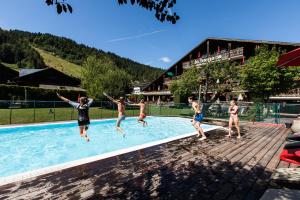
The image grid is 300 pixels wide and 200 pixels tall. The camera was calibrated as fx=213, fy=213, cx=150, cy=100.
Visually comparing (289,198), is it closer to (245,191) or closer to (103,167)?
(245,191)

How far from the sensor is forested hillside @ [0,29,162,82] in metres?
95.8

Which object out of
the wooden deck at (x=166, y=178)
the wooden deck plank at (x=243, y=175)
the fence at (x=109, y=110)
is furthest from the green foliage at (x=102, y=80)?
the wooden deck plank at (x=243, y=175)

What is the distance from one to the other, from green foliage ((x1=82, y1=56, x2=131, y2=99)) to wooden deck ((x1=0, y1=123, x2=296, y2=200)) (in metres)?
26.1

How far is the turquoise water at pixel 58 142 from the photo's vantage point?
9320 millimetres

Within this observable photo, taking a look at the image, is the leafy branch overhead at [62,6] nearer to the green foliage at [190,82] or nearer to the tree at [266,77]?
the green foliage at [190,82]

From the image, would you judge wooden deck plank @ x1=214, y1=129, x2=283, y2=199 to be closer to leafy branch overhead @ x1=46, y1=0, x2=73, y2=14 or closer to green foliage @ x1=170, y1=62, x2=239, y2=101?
leafy branch overhead @ x1=46, y1=0, x2=73, y2=14

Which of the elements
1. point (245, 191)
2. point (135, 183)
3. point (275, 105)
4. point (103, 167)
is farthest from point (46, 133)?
point (275, 105)

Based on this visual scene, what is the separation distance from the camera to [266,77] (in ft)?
67.5

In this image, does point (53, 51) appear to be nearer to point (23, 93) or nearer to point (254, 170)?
point (23, 93)

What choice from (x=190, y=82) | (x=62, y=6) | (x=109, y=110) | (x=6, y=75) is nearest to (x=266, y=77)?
(x=190, y=82)

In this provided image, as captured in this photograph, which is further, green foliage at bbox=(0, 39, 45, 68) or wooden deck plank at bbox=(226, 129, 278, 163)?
green foliage at bbox=(0, 39, 45, 68)

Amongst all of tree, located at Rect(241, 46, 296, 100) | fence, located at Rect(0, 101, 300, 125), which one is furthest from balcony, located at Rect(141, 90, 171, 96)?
tree, located at Rect(241, 46, 296, 100)

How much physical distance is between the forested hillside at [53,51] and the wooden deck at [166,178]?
9807 centimetres

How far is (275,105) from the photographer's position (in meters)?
15.6
